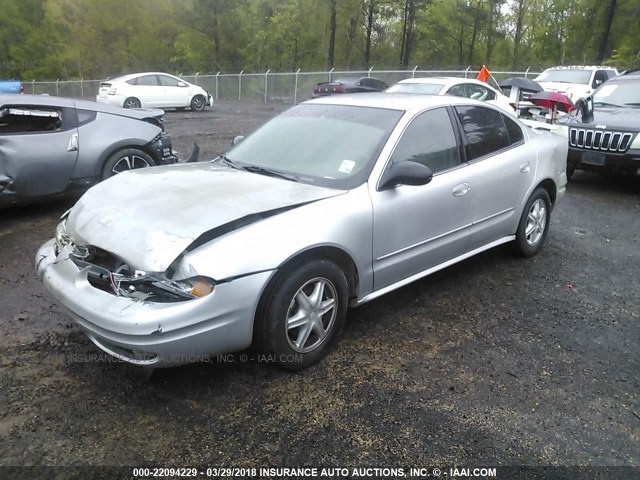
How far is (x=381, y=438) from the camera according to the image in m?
2.53

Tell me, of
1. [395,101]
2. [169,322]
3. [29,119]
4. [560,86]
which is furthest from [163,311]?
[560,86]

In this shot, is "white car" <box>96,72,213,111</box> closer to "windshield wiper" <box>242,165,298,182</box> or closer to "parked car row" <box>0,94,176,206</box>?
"parked car row" <box>0,94,176,206</box>

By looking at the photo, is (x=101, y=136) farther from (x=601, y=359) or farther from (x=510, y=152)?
(x=601, y=359)

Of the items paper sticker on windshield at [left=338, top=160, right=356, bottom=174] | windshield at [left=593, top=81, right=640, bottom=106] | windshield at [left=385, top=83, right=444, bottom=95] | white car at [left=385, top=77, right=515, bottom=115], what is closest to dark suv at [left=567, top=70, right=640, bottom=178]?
windshield at [left=593, top=81, right=640, bottom=106]

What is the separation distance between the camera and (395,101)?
4.00m

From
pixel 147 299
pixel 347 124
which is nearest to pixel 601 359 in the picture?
pixel 347 124

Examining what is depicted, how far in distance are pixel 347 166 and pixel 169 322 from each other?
1.62 metres

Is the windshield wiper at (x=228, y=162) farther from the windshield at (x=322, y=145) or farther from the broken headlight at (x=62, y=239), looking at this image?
the broken headlight at (x=62, y=239)

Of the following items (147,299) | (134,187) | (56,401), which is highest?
(134,187)

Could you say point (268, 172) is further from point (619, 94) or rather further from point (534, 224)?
point (619, 94)

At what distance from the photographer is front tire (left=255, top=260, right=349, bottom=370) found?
2785 mm

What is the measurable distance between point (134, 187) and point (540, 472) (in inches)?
111

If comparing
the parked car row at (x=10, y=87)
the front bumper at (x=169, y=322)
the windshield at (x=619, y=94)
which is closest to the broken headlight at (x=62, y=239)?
the front bumper at (x=169, y=322)

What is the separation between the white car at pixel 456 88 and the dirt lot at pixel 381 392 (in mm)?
7203
